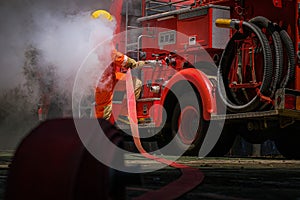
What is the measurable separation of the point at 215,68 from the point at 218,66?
15cm

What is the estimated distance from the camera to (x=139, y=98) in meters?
10.8

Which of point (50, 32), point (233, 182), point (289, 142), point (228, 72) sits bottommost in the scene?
point (289, 142)

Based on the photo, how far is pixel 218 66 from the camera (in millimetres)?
9594

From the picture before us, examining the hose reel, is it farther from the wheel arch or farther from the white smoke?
the white smoke

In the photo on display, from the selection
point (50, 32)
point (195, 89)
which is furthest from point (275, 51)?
point (50, 32)

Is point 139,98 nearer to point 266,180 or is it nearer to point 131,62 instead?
point 131,62

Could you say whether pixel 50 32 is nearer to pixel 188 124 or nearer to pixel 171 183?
pixel 188 124

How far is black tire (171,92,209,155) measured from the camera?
32.0 ft

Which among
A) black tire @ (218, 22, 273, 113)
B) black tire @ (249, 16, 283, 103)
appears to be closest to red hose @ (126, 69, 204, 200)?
black tire @ (218, 22, 273, 113)

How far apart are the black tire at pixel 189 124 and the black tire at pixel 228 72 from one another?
643 millimetres

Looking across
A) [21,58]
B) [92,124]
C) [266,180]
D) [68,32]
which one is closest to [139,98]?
[68,32]

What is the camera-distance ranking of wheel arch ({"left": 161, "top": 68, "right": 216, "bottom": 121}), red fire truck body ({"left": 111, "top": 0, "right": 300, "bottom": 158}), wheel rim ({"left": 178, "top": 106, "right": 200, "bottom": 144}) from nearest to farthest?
red fire truck body ({"left": 111, "top": 0, "right": 300, "bottom": 158}) → wheel arch ({"left": 161, "top": 68, "right": 216, "bottom": 121}) → wheel rim ({"left": 178, "top": 106, "right": 200, "bottom": 144})

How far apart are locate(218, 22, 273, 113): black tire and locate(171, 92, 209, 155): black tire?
2.11ft

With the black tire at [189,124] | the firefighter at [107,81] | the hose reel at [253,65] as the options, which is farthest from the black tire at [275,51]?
the firefighter at [107,81]
